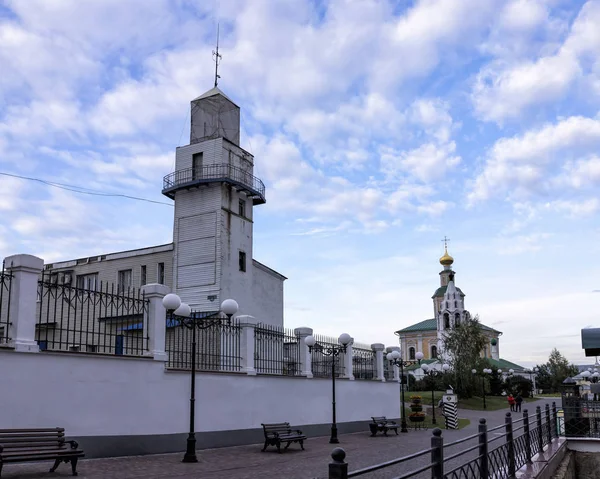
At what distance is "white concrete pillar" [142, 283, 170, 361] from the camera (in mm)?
14555

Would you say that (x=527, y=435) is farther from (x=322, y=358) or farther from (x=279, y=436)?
(x=322, y=358)

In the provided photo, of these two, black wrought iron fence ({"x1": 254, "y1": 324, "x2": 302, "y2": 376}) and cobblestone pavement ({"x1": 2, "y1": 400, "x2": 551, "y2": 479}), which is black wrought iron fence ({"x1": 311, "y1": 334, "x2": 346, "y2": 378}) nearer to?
black wrought iron fence ({"x1": 254, "y1": 324, "x2": 302, "y2": 376})

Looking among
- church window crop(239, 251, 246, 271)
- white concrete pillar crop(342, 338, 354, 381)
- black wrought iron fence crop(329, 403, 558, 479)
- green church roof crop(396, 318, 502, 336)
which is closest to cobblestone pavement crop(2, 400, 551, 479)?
black wrought iron fence crop(329, 403, 558, 479)

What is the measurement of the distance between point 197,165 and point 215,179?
218 centimetres

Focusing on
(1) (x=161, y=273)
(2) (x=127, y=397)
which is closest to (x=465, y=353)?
(1) (x=161, y=273)

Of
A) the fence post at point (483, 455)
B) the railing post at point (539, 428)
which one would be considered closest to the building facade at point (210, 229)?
the railing post at point (539, 428)

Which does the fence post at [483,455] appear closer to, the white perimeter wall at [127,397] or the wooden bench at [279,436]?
the wooden bench at [279,436]

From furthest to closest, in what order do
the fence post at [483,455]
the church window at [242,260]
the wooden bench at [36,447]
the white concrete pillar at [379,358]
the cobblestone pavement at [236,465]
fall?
the church window at [242,260] → the white concrete pillar at [379,358] → the cobblestone pavement at [236,465] → the wooden bench at [36,447] → the fence post at [483,455]

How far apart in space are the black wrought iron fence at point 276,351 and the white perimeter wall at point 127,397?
1.56ft

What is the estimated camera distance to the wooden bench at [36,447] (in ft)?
32.1

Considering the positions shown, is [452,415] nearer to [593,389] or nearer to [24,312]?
[593,389]

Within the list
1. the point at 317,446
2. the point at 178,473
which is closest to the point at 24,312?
the point at 178,473

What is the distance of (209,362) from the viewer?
1698 centimetres

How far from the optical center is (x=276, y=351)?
19.3 meters
